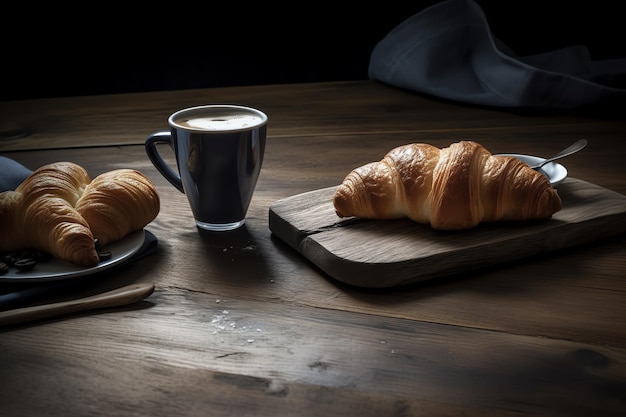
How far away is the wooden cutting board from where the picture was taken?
2.77 feet

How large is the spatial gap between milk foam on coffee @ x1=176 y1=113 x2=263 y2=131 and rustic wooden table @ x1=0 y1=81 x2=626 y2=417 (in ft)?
0.48

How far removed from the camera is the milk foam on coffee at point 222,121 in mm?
958

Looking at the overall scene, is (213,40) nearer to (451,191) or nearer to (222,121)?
(222,121)

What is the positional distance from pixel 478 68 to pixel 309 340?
3.87ft

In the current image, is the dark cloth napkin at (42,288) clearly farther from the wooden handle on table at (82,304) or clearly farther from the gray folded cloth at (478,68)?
the gray folded cloth at (478,68)

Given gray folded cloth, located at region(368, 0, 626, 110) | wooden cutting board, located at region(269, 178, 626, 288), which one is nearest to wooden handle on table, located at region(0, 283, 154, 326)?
wooden cutting board, located at region(269, 178, 626, 288)

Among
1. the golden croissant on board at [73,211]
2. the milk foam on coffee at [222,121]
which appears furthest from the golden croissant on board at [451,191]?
the golden croissant on board at [73,211]

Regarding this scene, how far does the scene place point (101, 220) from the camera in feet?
2.90

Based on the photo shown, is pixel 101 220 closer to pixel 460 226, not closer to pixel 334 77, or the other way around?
pixel 460 226

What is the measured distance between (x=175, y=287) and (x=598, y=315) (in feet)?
1.51

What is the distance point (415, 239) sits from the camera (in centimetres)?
90

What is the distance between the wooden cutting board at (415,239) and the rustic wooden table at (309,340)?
1 cm

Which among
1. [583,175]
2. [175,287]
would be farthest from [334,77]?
[175,287]

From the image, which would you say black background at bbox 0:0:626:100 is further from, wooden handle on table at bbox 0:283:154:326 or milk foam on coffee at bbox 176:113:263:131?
wooden handle on table at bbox 0:283:154:326
